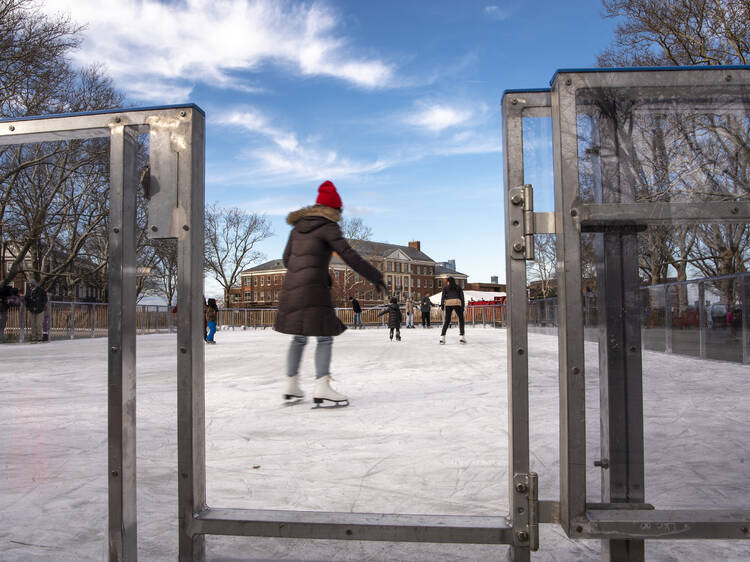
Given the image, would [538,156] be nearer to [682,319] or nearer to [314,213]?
[682,319]

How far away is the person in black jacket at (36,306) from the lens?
14.9 m

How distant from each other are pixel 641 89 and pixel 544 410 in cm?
98

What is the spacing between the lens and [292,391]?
4410 millimetres

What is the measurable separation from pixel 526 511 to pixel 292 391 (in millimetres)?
3010

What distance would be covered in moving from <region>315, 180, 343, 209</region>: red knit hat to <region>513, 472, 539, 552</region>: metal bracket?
2234 millimetres

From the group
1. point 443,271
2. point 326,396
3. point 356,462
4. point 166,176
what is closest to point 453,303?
point 326,396

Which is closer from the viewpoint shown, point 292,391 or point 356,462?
point 356,462

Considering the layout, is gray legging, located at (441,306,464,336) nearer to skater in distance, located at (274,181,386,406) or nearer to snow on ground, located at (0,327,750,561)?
snow on ground, located at (0,327,750,561)

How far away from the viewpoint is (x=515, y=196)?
5.33 ft

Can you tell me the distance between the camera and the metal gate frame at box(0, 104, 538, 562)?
1.70 metres

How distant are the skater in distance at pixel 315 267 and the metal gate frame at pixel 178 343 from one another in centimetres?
160

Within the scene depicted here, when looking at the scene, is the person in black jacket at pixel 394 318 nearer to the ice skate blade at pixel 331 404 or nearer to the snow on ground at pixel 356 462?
the ice skate blade at pixel 331 404

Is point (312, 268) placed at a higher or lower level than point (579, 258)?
higher

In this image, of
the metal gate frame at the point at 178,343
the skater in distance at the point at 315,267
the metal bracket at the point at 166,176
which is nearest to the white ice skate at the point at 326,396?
the skater in distance at the point at 315,267
